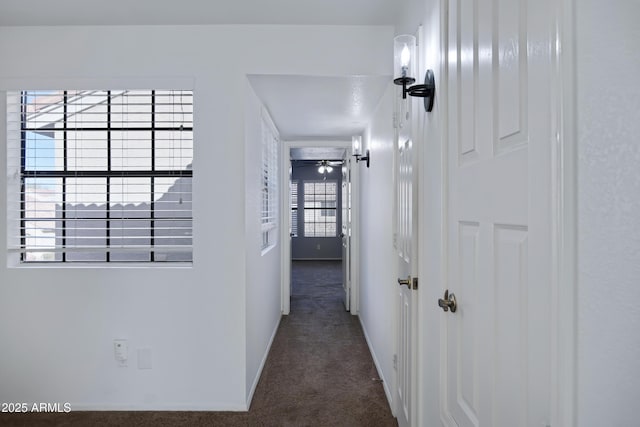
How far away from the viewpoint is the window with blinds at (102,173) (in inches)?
106

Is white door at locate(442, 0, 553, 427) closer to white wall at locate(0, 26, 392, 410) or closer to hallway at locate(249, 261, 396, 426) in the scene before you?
hallway at locate(249, 261, 396, 426)

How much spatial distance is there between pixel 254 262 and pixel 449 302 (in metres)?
1.89

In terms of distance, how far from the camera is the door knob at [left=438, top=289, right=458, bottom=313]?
128 centimetres

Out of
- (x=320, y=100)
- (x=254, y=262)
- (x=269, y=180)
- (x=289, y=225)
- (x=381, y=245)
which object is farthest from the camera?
(x=289, y=225)

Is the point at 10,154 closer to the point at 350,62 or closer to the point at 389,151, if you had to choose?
the point at 350,62

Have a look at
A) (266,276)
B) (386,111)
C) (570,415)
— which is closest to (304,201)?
(266,276)

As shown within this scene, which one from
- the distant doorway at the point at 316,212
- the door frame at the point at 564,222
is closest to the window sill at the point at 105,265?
the door frame at the point at 564,222

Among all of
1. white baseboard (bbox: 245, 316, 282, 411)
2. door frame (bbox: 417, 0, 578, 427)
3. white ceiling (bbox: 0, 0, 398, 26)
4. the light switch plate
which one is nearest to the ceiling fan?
white baseboard (bbox: 245, 316, 282, 411)

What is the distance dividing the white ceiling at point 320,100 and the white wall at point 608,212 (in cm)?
204

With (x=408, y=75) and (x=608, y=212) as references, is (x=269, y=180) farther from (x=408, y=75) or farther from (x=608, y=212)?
(x=608, y=212)

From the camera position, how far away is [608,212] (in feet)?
2.18

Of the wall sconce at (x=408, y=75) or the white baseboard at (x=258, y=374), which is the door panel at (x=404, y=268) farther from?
the white baseboard at (x=258, y=374)

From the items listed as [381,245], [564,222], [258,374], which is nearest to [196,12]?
[381,245]

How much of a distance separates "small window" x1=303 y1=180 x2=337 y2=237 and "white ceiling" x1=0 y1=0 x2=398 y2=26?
26.0 ft
